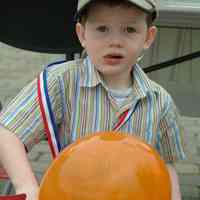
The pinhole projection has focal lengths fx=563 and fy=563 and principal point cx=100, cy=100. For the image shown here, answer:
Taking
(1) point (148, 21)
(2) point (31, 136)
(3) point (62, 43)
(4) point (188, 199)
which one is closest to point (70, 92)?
(2) point (31, 136)

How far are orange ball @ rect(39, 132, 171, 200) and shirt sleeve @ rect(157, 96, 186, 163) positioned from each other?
0.73 m

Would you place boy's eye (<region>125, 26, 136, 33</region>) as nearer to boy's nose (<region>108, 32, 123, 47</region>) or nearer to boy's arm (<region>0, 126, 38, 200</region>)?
boy's nose (<region>108, 32, 123, 47</region>)

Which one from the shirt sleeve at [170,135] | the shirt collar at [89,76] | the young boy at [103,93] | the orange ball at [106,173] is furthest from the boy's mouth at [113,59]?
the orange ball at [106,173]

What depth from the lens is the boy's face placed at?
151cm

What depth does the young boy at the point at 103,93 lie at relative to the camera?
5.01ft

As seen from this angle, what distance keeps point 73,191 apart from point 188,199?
2688mm

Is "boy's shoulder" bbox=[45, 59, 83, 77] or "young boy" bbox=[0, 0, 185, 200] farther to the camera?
"boy's shoulder" bbox=[45, 59, 83, 77]

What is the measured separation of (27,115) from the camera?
1.64m

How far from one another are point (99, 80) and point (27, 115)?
0.24 m

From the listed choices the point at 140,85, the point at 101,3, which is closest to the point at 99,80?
the point at 140,85

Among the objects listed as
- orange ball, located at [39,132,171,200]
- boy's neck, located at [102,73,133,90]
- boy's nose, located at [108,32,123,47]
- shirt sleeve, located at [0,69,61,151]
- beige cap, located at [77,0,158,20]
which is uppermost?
beige cap, located at [77,0,158,20]

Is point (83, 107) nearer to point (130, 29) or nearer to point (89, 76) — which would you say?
point (89, 76)

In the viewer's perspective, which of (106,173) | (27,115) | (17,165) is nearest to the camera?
(106,173)

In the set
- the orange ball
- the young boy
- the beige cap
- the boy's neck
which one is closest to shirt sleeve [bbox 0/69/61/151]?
the young boy
